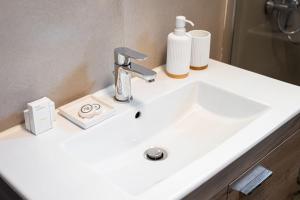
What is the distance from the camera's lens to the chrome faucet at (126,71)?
1.05m

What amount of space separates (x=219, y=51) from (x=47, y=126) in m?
0.88

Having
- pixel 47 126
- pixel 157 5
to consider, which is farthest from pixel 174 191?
pixel 157 5

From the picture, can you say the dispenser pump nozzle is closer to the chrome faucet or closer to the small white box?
the chrome faucet

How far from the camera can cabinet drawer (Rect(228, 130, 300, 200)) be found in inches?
44.1

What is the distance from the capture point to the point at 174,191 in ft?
2.63

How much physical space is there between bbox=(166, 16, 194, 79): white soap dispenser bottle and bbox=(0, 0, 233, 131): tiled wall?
0.28ft

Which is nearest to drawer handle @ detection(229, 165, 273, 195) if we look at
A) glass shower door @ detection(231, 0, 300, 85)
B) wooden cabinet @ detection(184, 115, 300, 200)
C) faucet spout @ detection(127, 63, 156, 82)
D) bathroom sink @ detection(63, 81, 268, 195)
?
wooden cabinet @ detection(184, 115, 300, 200)

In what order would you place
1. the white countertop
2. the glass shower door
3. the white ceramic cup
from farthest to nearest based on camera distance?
the glass shower door
the white ceramic cup
the white countertop

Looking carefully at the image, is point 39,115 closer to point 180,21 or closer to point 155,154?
point 155,154

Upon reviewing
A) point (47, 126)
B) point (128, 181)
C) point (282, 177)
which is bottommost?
point (282, 177)

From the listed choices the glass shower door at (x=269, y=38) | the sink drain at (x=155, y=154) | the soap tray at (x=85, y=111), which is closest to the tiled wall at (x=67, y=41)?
the soap tray at (x=85, y=111)

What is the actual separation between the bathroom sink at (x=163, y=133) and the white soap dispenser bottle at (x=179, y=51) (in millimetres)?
59

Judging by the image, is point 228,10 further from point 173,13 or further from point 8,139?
point 8,139

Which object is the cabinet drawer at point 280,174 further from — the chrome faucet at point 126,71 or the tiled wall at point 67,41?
the tiled wall at point 67,41
